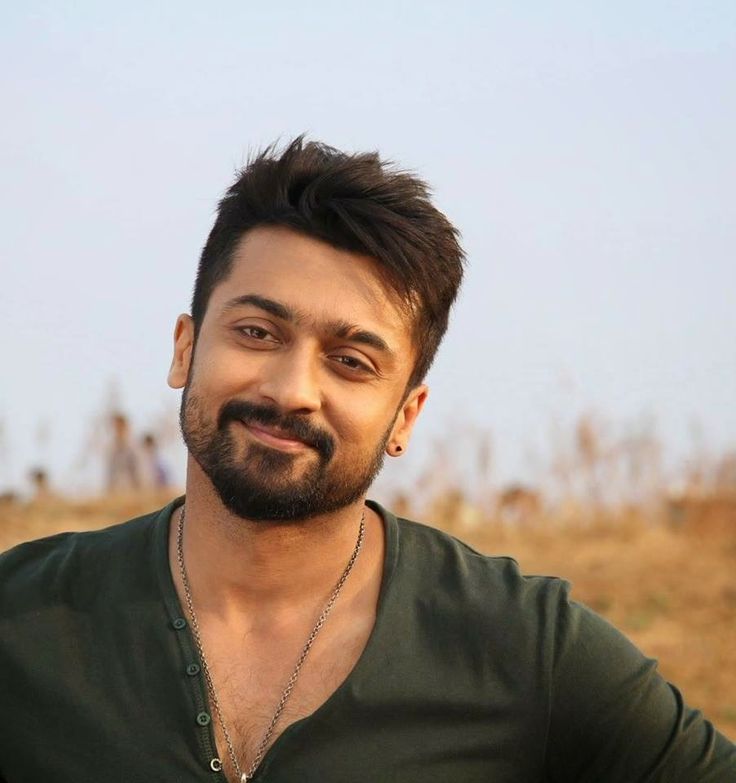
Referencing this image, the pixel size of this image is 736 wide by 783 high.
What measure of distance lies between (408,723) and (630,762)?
471 millimetres

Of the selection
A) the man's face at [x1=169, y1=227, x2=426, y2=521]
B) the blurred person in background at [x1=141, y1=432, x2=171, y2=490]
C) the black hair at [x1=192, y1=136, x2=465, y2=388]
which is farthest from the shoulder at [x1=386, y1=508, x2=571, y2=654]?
the blurred person in background at [x1=141, y1=432, x2=171, y2=490]

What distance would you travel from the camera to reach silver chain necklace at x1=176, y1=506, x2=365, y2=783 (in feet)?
10.6

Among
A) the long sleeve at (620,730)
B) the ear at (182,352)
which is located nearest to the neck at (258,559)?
the ear at (182,352)

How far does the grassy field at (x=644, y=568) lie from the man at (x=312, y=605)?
173 inches

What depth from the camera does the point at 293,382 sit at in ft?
10.6

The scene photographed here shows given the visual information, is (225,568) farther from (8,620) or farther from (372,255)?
(372,255)

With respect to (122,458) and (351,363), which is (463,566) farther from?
(122,458)

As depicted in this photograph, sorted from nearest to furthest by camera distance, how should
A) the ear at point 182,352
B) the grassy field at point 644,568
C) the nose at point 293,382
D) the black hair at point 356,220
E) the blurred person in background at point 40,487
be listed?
the nose at point 293,382 < the black hair at point 356,220 < the ear at point 182,352 < the grassy field at point 644,568 < the blurred person in background at point 40,487

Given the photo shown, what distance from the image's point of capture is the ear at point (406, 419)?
361 centimetres

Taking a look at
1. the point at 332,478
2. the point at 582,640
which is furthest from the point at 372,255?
the point at 582,640

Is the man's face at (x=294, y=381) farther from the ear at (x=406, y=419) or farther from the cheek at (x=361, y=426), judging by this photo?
the ear at (x=406, y=419)

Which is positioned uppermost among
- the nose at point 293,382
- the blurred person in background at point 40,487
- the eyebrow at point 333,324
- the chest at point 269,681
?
the eyebrow at point 333,324

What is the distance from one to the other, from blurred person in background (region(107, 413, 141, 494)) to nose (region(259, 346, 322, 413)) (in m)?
7.71

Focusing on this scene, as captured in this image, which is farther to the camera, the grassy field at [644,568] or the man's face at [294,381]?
the grassy field at [644,568]
